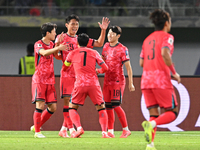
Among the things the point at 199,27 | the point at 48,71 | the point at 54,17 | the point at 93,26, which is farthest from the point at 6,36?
the point at 48,71

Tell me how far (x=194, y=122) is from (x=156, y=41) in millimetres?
5115

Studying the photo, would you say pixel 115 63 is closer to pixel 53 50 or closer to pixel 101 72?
pixel 101 72

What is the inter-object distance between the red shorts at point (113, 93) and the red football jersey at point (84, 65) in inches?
28.3

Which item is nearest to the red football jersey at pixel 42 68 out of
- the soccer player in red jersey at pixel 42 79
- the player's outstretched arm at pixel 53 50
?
the soccer player in red jersey at pixel 42 79

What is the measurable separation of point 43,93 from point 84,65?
3.31 feet

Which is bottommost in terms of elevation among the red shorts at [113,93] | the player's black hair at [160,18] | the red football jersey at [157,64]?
the red shorts at [113,93]

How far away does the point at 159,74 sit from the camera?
5.02 meters

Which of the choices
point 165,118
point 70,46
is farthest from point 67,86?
point 165,118

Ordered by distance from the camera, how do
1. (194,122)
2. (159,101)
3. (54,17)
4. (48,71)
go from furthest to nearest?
(54,17)
(194,122)
(48,71)
(159,101)

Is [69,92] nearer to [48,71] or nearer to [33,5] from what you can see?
[48,71]

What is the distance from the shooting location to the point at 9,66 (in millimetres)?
17703

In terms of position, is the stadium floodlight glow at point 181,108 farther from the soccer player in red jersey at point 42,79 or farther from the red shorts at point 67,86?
the soccer player in red jersey at point 42,79

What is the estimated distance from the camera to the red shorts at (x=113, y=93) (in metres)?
7.29

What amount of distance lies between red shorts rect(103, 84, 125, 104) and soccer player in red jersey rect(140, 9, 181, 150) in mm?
2130
